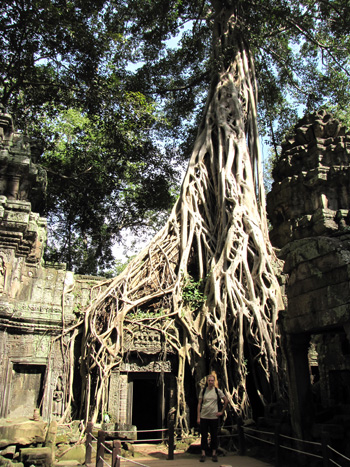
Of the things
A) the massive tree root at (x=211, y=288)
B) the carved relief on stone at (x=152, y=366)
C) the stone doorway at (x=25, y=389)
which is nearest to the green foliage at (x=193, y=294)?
the massive tree root at (x=211, y=288)

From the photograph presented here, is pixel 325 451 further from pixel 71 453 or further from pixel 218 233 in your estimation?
pixel 218 233

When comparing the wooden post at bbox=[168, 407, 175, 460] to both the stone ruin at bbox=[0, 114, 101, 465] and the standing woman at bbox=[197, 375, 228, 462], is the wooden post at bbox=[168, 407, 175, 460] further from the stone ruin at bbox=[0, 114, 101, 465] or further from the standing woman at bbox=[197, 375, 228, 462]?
the stone ruin at bbox=[0, 114, 101, 465]

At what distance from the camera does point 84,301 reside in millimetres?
7410

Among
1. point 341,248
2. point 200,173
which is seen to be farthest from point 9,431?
point 200,173

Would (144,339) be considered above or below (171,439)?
above

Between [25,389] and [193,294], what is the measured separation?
3131 millimetres

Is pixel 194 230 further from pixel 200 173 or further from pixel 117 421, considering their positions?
pixel 117 421

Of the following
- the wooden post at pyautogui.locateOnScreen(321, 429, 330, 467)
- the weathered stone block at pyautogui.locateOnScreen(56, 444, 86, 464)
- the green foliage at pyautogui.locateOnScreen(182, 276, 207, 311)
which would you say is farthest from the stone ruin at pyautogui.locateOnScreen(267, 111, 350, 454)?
the weathered stone block at pyautogui.locateOnScreen(56, 444, 86, 464)

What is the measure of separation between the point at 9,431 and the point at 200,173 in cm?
625

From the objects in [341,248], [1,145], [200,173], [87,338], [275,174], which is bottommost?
[87,338]

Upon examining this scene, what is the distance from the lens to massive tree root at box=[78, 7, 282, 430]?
655 cm

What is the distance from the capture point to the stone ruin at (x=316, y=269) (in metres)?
3.88

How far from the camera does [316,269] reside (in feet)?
13.5

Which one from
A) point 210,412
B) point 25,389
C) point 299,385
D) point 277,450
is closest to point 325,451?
point 277,450
